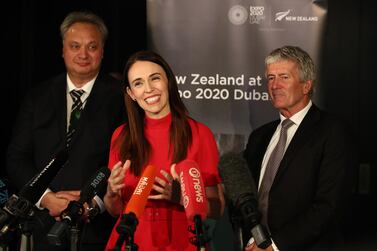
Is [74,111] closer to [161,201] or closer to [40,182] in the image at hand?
[161,201]

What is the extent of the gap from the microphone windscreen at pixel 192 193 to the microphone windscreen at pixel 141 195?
5.0 inches

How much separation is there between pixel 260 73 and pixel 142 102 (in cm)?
177

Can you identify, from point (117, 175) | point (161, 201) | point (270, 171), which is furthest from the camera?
point (270, 171)

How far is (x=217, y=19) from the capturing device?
5.01m

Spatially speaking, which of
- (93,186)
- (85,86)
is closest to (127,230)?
(93,186)

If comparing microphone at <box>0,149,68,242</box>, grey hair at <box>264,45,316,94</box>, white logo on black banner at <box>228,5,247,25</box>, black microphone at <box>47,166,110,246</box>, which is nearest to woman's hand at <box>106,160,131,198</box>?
black microphone at <box>47,166,110,246</box>

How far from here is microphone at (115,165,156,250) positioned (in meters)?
2.39

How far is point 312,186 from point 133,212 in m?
1.20

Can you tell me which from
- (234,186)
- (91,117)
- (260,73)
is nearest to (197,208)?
(234,186)

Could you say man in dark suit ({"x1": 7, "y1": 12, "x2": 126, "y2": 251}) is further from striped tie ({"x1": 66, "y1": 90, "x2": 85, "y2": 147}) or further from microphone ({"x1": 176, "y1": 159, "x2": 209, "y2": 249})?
microphone ({"x1": 176, "y1": 159, "x2": 209, "y2": 249})

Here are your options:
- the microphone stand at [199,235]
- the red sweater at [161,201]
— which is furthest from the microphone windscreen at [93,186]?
the red sweater at [161,201]

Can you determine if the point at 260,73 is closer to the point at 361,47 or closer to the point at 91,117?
the point at 361,47

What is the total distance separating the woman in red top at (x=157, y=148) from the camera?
3.26 m

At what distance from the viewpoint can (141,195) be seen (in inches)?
103
